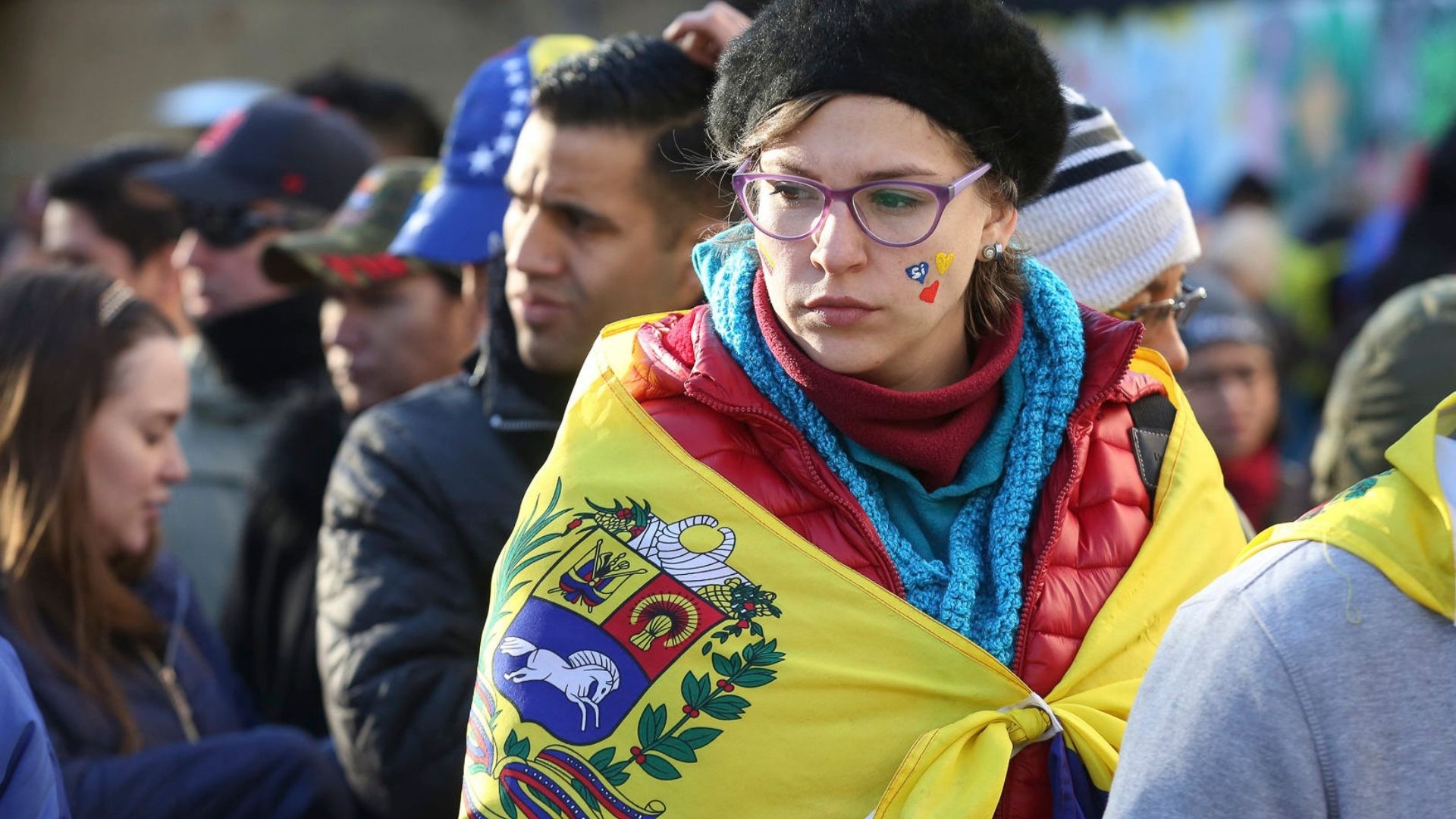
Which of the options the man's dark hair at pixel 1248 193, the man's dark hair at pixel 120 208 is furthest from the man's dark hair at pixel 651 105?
the man's dark hair at pixel 1248 193

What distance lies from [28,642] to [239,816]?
507 mm

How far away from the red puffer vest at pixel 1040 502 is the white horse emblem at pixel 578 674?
0.29 metres

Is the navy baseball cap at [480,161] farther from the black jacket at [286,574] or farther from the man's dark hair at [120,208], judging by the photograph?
the man's dark hair at [120,208]

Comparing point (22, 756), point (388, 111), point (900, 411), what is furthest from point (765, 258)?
point (388, 111)

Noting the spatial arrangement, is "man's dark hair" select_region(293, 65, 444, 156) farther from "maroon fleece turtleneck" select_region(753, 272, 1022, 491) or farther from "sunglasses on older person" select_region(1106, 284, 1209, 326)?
"maroon fleece turtleneck" select_region(753, 272, 1022, 491)

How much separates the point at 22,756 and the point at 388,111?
4102 millimetres

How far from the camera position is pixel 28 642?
9.62ft

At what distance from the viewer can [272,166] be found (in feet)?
15.7

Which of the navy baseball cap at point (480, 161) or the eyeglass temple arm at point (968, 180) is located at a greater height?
the eyeglass temple arm at point (968, 180)

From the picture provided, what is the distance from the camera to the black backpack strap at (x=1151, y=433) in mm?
2225

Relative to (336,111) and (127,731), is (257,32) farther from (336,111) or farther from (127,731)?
(127,731)

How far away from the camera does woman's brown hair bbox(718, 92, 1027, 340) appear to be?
209cm

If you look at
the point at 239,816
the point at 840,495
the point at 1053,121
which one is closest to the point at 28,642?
the point at 239,816

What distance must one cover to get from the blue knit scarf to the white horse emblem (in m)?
0.40
